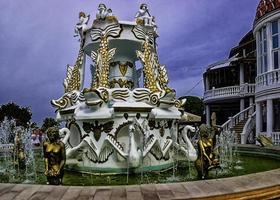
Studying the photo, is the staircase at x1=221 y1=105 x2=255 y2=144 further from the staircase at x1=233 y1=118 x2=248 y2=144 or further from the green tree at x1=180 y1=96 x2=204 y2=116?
the green tree at x1=180 y1=96 x2=204 y2=116

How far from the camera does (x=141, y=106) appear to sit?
9828 mm

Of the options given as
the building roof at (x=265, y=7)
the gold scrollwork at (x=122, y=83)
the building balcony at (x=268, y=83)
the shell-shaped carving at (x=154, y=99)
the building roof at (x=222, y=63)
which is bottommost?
the shell-shaped carving at (x=154, y=99)

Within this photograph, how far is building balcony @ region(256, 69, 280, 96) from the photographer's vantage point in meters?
19.0

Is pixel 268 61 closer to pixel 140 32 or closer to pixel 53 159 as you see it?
pixel 140 32

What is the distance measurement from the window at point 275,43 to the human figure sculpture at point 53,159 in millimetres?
16569

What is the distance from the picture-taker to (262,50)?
21234mm

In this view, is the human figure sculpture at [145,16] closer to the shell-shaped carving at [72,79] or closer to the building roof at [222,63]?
the shell-shaped carving at [72,79]

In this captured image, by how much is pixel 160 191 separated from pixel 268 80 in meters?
16.3

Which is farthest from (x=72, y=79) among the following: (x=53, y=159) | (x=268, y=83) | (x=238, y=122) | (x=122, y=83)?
(x=238, y=122)

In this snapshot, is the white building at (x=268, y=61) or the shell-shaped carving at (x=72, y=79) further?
the white building at (x=268, y=61)

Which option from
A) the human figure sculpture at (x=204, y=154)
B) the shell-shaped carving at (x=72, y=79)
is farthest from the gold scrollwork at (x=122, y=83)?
→ the human figure sculpture at (x=204, y=154)

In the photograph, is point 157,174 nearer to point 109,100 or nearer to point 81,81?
point 109,100

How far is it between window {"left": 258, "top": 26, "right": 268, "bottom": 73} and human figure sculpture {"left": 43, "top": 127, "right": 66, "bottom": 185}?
17.0 m

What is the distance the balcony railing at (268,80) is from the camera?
19.1 meters
